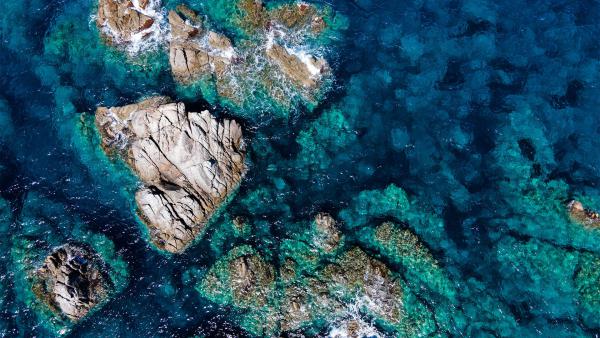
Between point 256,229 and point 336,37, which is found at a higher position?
point 336,37

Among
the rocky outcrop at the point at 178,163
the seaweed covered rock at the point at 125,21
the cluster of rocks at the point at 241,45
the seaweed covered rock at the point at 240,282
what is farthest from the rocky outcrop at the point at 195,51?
the seaweed covered rock at the point at 240,282

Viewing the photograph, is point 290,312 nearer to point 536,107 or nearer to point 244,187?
point 244,187

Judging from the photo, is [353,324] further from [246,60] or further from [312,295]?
[246,60]

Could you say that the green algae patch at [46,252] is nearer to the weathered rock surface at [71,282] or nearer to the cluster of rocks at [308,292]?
the weathered rock surface at [71,282]

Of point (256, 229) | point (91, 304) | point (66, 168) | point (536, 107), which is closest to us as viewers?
point (91, 304)

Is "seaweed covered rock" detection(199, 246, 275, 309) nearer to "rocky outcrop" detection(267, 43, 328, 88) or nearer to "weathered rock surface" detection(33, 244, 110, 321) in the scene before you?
"weathered rock surface" detection(33, 244, 110, 321)

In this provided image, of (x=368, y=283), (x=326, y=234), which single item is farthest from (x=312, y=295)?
(x=326, y=234)

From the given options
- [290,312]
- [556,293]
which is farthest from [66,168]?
[556,293]
